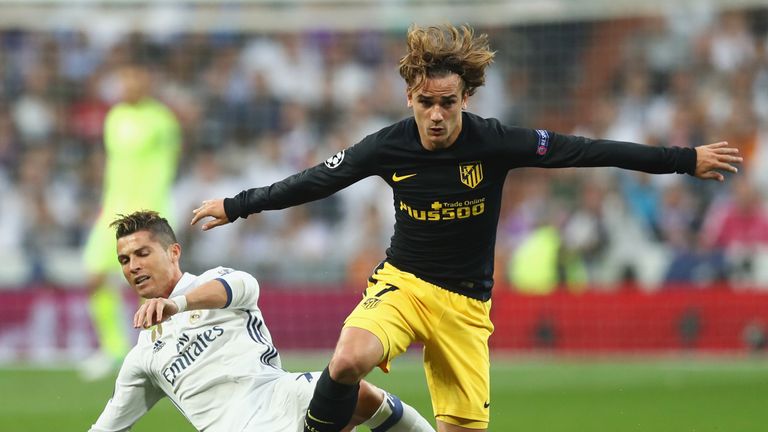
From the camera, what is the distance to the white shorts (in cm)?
623

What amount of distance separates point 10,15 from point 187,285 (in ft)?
40.8

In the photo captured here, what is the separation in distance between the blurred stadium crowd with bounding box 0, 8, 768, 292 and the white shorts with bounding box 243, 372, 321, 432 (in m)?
9.46

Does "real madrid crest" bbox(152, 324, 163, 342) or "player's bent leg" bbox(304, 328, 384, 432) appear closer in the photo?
"player's bent leg" bbox(304, 328, 384, 432)

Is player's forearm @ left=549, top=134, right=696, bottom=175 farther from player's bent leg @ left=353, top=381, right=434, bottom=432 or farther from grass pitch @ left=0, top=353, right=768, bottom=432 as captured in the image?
grass pitch @ left=0, top=353, right=768, bottom=432

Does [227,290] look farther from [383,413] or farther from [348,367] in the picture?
[383,413]

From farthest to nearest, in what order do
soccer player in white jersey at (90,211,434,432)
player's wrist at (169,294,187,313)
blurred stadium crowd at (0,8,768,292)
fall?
blurred stadium crowd at (0,8,768,292)
soccer player in white jersey at (90,211,434,432)
player's wrist at (169,294,187,313)

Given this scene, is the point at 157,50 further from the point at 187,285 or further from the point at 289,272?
the point at 187,285

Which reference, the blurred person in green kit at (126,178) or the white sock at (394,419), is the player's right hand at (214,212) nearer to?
the white sock at (394,419)

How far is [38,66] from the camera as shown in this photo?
1797cm

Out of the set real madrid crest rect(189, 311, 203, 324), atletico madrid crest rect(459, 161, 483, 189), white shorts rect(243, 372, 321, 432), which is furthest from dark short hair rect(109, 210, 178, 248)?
atletico madrid crest rect(459, 161, 483, 189)

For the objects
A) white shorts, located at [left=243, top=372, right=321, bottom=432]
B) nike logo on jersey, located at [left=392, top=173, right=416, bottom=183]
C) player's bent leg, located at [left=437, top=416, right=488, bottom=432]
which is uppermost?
nike logo on jersey, located at [left=392, top=173, right=416, bottom=183]

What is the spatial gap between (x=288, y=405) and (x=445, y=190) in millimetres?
1318

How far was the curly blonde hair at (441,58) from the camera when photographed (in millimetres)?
6598

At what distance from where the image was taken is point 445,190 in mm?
6676
